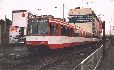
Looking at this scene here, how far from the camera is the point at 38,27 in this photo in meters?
27.4

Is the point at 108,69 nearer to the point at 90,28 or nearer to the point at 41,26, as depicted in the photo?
the point at 41,26

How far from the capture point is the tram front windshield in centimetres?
2736

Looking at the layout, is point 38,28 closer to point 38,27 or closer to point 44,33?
point 38,27

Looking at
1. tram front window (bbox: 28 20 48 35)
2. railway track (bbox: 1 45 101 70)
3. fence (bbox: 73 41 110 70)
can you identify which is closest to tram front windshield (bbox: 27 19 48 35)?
tram front window (bbox: 28 20 48 35)

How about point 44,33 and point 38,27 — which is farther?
point 38,27

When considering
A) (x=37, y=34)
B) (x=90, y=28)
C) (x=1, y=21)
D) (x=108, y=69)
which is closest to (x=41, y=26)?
(x=37, y=34)

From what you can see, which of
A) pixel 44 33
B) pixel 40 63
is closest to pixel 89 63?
pixel 40 63

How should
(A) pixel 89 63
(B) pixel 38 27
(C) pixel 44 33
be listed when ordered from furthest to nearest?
(B) pixel 38 27
(C) pixel 44 33
(A) pixel 89 63

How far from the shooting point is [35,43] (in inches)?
1077

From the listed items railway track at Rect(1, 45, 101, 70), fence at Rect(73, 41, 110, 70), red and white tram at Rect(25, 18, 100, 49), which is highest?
red and white tram at Rect(25, 18, 100, 49)

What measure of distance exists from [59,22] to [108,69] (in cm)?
1188

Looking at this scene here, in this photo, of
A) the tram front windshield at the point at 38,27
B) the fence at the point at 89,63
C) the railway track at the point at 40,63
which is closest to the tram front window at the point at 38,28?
the tram front windshield at the point at 38,27

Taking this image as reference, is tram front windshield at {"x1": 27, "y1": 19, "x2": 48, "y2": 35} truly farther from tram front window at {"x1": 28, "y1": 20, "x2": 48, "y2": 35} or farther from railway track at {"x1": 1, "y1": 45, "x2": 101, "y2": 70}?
railway track at {"x1": 1, "y1": 45, "x2": 101, "y2": 70}

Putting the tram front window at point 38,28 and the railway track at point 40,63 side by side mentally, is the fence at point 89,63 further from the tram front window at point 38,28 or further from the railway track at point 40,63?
the tram front window at point 38,28
